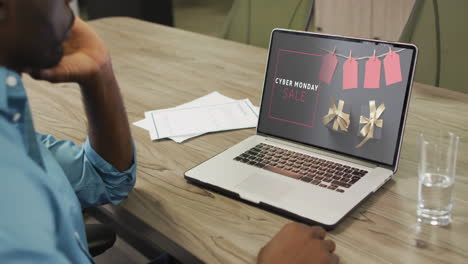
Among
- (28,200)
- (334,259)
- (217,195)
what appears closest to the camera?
(28,200)

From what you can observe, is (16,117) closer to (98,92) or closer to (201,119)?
(98,92)

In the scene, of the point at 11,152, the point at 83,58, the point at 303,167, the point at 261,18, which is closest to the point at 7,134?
the point at 11,152

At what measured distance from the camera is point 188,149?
125cm

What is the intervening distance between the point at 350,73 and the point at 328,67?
2.1 inches

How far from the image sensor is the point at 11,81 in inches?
27.4

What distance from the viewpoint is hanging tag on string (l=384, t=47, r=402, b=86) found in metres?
1.04

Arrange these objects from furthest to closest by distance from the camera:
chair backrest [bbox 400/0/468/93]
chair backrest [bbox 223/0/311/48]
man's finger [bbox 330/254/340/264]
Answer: chair backrest [bbox 223/0/311/48]
chair backrest [bbox 400/0/468/93]
man's finger [bbox 330/254/340/264]

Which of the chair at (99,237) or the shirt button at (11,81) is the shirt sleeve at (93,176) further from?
the shirt button at (11,81)

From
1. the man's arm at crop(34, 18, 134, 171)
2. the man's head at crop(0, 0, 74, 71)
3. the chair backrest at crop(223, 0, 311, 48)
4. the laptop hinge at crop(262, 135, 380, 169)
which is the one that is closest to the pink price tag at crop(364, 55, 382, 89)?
the laptop hinge at crop(262, 135, 380, 169)

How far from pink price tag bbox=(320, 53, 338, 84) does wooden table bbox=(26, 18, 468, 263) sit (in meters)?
0.25

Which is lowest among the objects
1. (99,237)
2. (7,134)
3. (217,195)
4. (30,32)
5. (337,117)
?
(99,237)

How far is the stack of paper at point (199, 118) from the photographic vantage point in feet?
4.39

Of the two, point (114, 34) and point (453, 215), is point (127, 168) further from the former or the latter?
point (114, 34)

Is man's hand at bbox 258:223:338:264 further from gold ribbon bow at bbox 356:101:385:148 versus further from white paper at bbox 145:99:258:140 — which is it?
white paper at bbox 145:99:258:140
